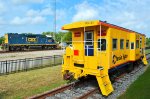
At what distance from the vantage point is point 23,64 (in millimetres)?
18172

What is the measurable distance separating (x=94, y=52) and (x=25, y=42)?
3678 centimetres

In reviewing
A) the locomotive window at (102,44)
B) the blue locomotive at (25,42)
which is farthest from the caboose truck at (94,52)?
the blue locomotive at (25,42)

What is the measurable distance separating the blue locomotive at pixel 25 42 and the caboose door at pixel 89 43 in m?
34.1

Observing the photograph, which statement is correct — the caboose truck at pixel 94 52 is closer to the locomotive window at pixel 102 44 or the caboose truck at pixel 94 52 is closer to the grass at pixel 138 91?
the locomotive window at pixel 102 44

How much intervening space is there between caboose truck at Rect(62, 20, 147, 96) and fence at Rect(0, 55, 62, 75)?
240 inches

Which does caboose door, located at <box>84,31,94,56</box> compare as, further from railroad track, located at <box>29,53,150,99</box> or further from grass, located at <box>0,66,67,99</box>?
grass, located at <box>0,66,67,99</box>

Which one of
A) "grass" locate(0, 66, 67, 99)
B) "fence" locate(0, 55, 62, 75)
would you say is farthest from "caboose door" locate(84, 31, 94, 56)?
"fence" locate(0, 55, 62, 75)

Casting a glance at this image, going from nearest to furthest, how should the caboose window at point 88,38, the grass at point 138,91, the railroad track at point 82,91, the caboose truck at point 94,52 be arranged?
the railroad track at point 82,91
the grass at point 138,91
the caboose truck at point 94,52
the caboose window at point 88,38

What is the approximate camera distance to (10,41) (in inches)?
1742

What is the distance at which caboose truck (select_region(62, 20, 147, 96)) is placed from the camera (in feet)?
37.5

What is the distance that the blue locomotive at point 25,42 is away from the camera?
44.3 metres

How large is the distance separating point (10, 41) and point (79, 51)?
34332 millimetres

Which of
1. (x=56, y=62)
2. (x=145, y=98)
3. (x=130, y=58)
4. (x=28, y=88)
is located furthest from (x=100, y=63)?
(x=56, y=62)

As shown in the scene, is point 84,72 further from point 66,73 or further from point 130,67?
point 130,67
